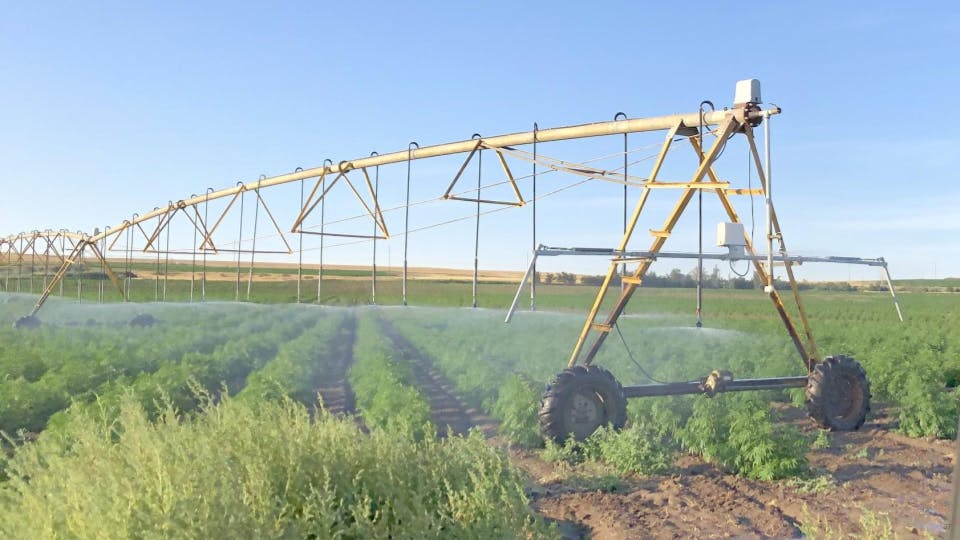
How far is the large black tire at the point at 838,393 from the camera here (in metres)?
10.7

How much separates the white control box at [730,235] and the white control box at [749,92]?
59.7 inches

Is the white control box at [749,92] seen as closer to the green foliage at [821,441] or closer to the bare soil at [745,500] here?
the bare soil at [745,500]

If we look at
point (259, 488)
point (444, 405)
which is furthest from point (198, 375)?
point (259, 488)

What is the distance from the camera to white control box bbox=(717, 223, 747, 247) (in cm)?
873

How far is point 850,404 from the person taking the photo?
11188 millimetres

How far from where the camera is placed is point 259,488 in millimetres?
5230

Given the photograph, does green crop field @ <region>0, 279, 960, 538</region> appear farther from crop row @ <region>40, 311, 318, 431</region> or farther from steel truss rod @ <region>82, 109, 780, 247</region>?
steel truss rod @ <region>82, 109, 780, 247</region>

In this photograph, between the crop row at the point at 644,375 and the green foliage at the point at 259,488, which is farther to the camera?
the crop row at the point at 644,375

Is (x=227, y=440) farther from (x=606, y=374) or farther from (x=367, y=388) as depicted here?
(x=367, y=388)

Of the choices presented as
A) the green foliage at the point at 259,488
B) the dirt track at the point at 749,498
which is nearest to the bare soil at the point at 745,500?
the dirt track at the point at 749,498

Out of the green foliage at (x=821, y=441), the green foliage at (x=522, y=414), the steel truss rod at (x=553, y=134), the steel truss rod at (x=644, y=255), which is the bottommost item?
the green foliage at (x=821, y=441)

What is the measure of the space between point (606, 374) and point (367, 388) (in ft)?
20.1

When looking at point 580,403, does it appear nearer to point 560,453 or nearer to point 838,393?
point 560,453

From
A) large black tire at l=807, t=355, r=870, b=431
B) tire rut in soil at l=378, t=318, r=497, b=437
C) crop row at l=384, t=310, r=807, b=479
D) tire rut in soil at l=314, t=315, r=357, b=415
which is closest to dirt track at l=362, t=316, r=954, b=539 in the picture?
crop row at l=384, t=310, r=807, b=479
